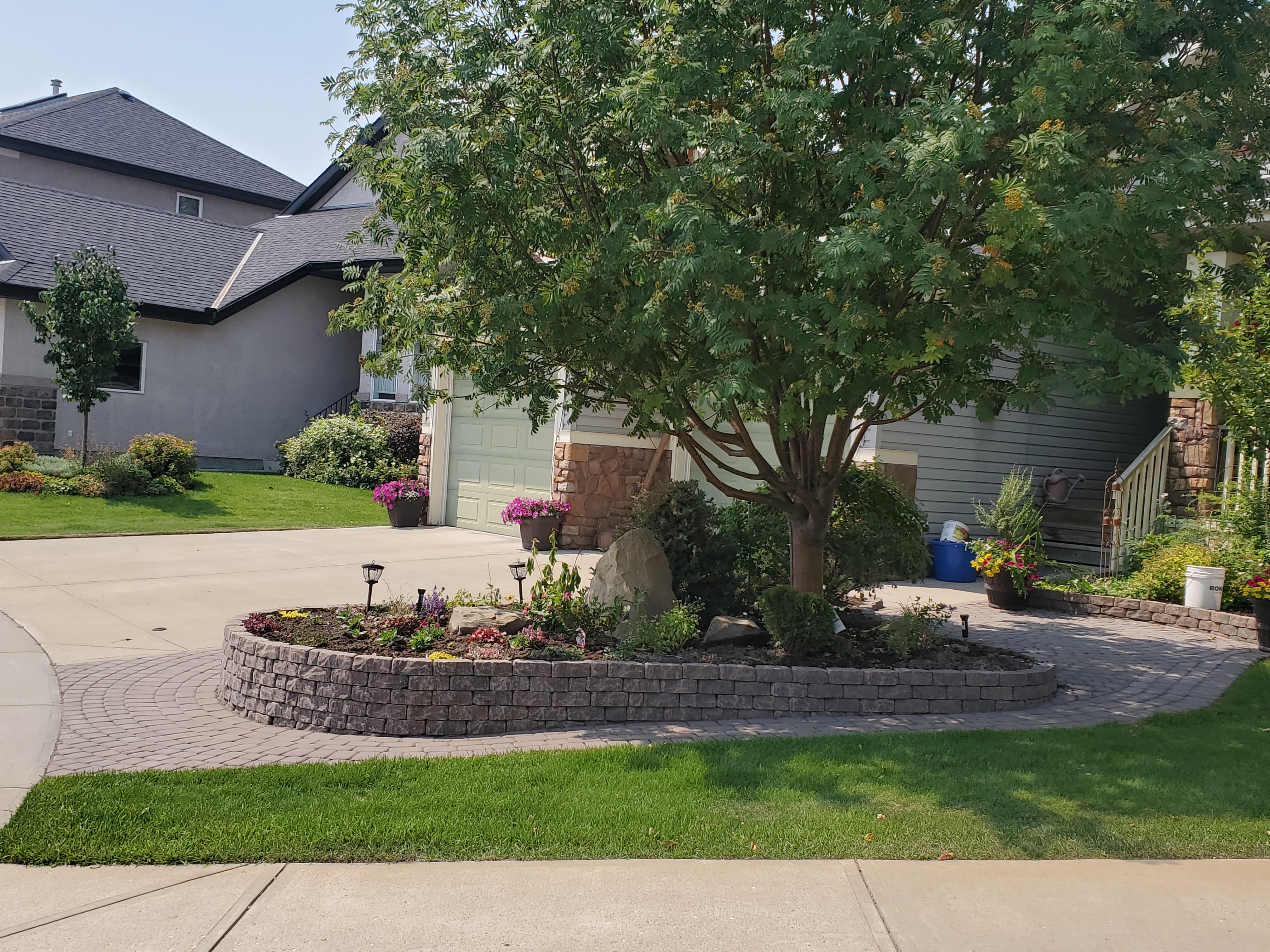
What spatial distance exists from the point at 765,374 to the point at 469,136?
213 cm

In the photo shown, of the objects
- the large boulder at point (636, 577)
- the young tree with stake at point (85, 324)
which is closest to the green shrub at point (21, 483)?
the young tree with stake at point (85, 324)

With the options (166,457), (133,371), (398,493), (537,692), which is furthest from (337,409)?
(537,692)

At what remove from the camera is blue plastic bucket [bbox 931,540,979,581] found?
12.1m

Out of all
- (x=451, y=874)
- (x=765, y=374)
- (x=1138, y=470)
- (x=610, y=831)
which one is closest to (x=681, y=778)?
(x=610, y=831)

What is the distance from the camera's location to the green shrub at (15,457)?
633 inches

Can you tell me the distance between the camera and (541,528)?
43.8 ft

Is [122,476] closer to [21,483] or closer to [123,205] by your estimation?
[21,483]

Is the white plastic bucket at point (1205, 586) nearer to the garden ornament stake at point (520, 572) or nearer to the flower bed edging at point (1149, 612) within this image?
the flower bed edging at point (1149, 612)

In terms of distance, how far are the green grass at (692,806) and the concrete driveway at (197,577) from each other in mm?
3267

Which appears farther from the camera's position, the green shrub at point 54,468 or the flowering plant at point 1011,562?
the green shrub at point 54,468

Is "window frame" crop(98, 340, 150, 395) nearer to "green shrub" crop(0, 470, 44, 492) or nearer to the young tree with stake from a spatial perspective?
the young tree with stake

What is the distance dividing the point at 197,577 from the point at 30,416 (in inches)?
397

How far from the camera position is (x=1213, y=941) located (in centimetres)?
A: 354

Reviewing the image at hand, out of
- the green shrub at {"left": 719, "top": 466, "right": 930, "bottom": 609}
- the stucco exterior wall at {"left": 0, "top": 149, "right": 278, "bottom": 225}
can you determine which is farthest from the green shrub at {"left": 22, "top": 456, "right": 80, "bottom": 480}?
the green shrub at {"left": 719, "top": 466, "right": 930, "bottom": 609}
